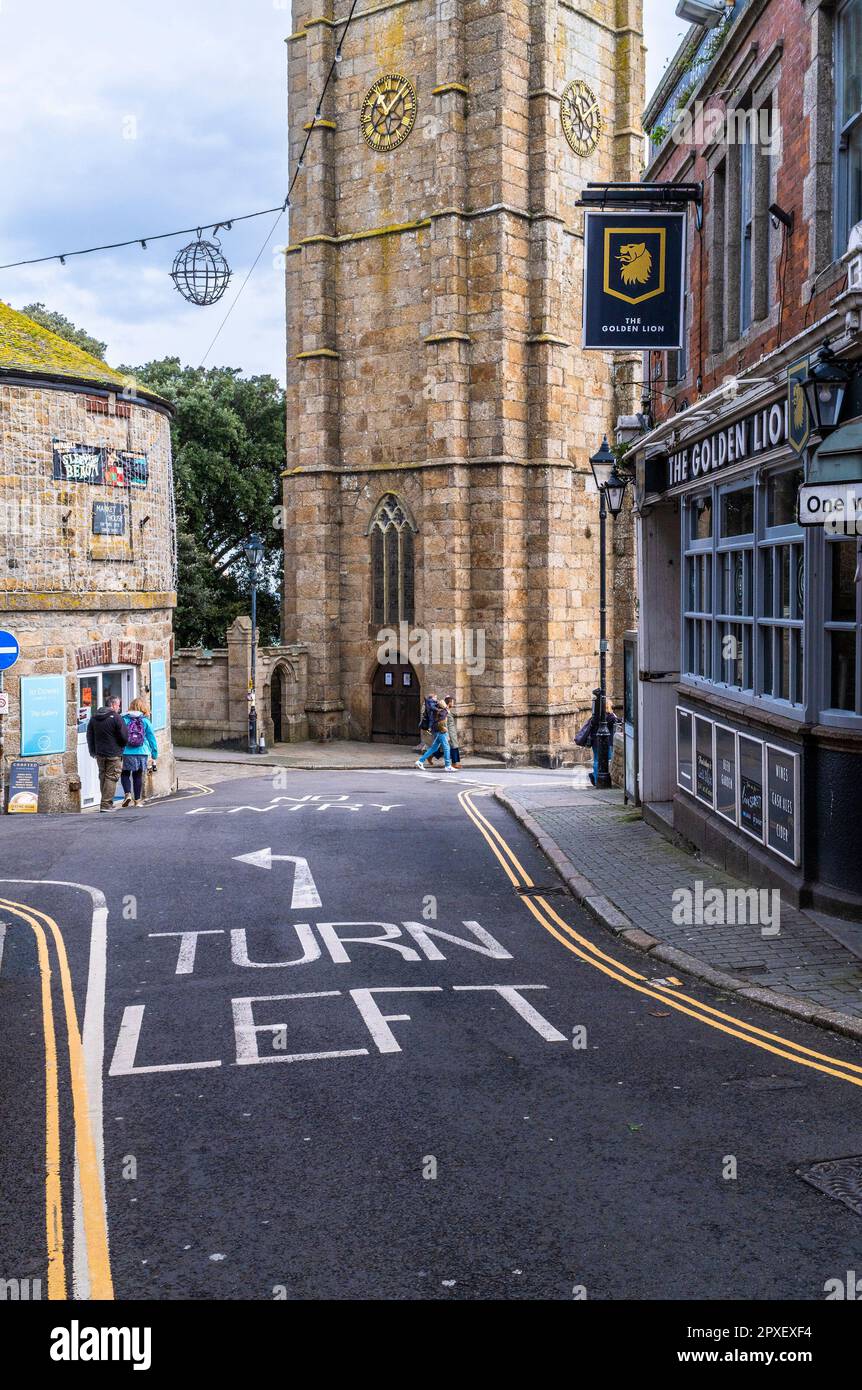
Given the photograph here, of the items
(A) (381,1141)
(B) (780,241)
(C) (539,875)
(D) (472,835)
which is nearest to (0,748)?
(D) (472,835)

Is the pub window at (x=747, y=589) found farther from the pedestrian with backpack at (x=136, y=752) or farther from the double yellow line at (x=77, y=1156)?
the pedestrian with backpack at (x=136, y=752)

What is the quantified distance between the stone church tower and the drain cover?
31.4 m

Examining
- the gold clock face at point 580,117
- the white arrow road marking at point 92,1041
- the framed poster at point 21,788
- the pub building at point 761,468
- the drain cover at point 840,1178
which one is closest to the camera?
the white arrow road marking at point 92,1041

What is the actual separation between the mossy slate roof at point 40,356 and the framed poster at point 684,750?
12979 mm

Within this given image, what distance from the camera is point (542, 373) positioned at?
127ft

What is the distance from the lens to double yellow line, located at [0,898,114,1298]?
555cm

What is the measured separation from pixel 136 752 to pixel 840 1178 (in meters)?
16.9

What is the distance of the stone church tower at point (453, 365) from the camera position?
38.0 metres

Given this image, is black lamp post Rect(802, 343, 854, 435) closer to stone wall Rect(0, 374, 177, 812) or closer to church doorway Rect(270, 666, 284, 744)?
stone wall Rect(0, 374, 177, 812)

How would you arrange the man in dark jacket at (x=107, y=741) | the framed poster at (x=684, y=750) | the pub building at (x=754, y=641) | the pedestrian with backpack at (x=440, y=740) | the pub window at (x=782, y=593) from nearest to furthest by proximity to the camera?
the pub building at (x=754, y=641) < the pub window at (x=782, y=593) < the framed poster at (x=684, y=750) < the man in dark jacket at (x=107, y=741) < the pedestrian with backpack at (x=440, y=740)

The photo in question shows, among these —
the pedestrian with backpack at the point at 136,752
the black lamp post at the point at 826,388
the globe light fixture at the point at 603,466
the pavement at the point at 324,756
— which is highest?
the globe light fixture at the point at 603,466

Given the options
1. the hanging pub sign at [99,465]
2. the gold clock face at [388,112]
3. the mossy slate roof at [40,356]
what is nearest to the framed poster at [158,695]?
the hanging pub sign at [99,465]

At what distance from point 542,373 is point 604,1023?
32.1m
